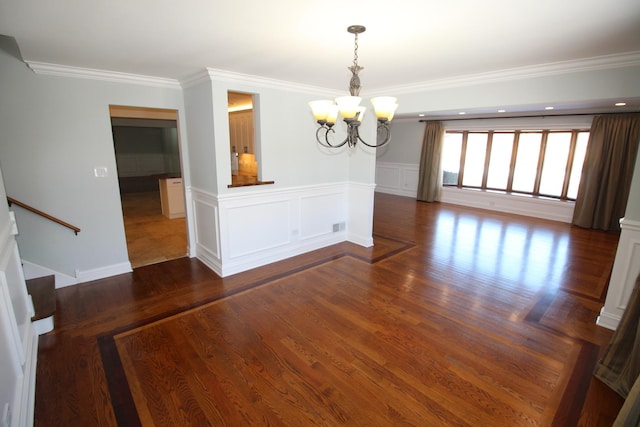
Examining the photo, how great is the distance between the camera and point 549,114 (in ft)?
22.8

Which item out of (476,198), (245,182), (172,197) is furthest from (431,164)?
(172,197)

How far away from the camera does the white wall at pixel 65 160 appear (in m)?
3.19

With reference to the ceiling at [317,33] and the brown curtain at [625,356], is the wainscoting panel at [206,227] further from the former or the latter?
the brown curtain at [625,356]

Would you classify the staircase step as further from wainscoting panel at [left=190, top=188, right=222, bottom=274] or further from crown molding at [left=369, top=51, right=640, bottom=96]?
crown molding at [left=369, top=51, right=640, bottom=96]

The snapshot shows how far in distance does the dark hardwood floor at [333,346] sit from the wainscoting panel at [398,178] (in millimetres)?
5332

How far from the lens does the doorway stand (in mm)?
4742

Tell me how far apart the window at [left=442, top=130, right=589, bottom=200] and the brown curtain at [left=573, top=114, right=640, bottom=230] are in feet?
1.39

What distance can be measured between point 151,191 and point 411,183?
8.13 meters

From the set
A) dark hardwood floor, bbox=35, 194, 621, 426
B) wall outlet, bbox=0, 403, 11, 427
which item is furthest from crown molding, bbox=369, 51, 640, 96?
wall outlet, bbox=0, 403, 11, 427

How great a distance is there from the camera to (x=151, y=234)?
18.5 ft

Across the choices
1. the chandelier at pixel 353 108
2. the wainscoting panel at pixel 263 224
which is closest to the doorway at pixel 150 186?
the wainscoting panel at pixel 263 224

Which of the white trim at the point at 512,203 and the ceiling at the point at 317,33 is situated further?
the white trim at the point at 512,203

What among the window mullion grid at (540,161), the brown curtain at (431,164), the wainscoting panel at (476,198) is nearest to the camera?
the wainscoting panel at (476,198)

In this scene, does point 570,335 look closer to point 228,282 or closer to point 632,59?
point 632,59
